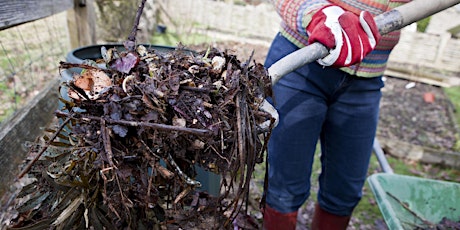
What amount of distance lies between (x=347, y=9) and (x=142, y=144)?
3.70 ft

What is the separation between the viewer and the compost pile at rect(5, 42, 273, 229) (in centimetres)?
87

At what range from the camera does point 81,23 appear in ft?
8.87

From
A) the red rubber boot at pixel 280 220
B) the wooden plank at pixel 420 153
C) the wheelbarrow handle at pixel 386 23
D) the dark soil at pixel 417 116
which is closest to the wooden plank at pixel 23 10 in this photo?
the wheelbarrow handle at pixel 386 23

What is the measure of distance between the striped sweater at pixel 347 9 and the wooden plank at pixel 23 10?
1111 millimetres

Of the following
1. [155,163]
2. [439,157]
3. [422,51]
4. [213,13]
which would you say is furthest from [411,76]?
[155,163]

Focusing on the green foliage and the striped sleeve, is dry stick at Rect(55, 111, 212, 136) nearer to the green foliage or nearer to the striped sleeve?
the striped sleeve

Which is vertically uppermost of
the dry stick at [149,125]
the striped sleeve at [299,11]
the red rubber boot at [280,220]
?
the striped sleeve at [299,11]

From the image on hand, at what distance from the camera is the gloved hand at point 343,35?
1.31 metres

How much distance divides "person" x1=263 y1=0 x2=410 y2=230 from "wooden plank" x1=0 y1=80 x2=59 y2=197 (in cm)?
109

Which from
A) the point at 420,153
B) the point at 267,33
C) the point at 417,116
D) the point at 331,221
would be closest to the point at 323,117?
the point at 331,221

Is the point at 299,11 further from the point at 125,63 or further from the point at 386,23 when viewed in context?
the point at 125,63

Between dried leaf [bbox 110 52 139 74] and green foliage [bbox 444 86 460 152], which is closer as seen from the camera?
dried leaf [bbox 110 52 139 74]

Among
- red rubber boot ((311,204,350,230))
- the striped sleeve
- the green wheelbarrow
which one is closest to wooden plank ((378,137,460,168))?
the green wheelbarrow

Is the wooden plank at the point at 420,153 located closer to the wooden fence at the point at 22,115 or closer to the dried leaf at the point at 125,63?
the wooden fence at the point at 22,115
